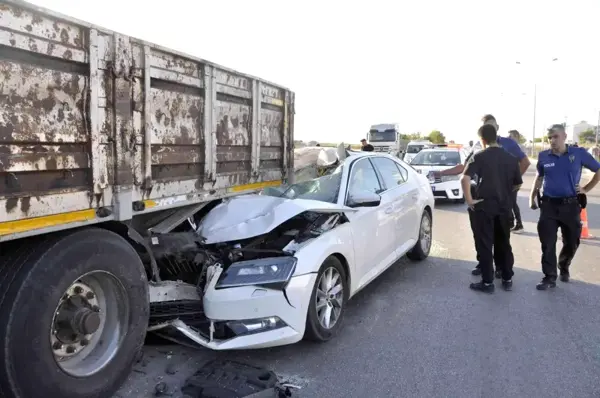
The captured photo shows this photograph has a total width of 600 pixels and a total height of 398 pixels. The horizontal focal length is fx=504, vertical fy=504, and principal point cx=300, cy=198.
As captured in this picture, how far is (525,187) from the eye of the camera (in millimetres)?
18500

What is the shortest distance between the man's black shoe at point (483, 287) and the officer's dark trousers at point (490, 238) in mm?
46

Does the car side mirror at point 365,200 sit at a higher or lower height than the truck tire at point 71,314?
higher

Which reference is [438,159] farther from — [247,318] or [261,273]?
[247,318]

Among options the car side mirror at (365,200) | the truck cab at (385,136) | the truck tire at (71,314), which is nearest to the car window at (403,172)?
the car side mirror at (365,200)

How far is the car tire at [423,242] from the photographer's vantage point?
6876 millimetres

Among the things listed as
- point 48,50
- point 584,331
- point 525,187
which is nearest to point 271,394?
point 48,50

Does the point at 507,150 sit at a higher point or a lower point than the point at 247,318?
higher

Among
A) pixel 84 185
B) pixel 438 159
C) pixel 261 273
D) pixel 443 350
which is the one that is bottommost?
pixel 443 350

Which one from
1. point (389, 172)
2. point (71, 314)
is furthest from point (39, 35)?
point (389, 172)

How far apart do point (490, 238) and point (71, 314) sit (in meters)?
4.46

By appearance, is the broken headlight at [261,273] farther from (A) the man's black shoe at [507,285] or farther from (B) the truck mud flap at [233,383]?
(A) the man's black shoe at [507,285]

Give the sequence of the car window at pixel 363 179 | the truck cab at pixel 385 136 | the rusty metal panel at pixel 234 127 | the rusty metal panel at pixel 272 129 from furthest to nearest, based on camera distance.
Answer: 1. the truck cab at pixel 385 136
2. the rusty metal panel at pixel 272 129
3. the car window at pixel 363 179
4. the rusty metal panel at pixel 234 127

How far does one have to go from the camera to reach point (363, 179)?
555 cm

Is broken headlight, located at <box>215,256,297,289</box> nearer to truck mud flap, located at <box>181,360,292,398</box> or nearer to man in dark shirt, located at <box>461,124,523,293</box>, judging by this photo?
truck mud flap, located at <box>181,360,292,398</box>
